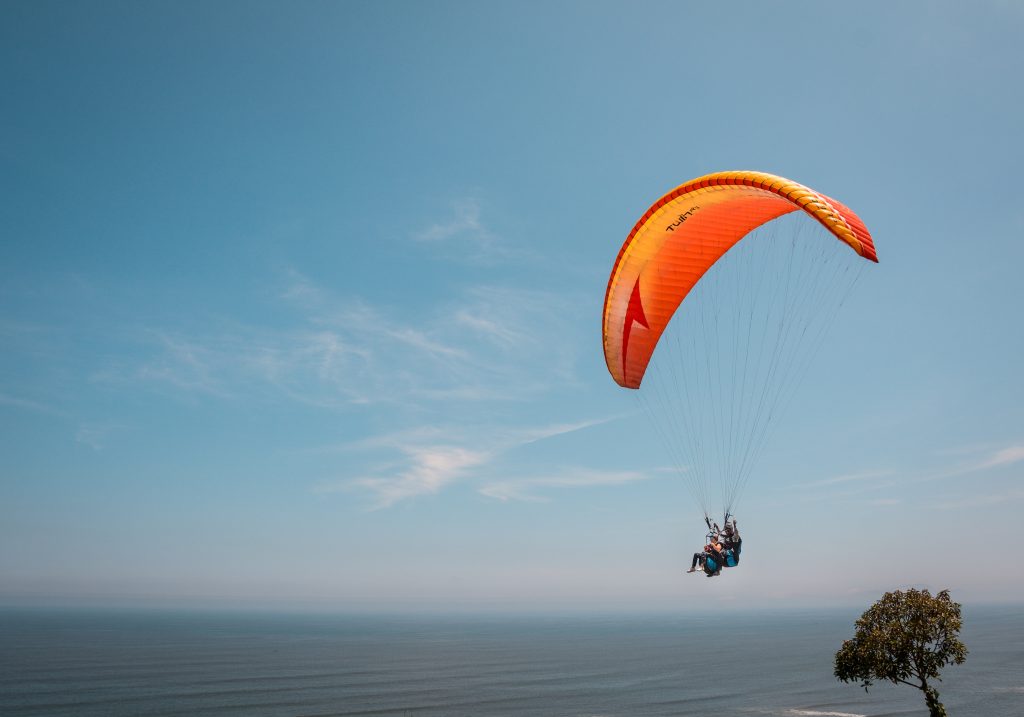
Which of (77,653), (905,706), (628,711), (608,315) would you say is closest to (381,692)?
(628,711)

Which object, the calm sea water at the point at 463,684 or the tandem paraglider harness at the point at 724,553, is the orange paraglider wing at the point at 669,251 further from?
the calm sea water at the point at 463,684

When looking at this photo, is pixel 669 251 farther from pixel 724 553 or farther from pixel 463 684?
pixel 463 684

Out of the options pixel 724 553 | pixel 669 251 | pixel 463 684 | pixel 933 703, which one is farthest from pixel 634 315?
pixel 463 684

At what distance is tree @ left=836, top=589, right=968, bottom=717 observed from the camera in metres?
15.6

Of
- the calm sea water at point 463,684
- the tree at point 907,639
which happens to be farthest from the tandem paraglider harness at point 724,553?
the calm sea water at point 463,684

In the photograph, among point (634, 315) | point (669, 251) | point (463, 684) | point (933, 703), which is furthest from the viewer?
point (463, 684)

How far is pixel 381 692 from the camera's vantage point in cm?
5678

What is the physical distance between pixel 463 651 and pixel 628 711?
6786cm

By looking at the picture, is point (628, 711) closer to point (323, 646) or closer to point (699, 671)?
point (699, 671)

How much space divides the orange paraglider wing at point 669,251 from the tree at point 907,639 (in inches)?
346

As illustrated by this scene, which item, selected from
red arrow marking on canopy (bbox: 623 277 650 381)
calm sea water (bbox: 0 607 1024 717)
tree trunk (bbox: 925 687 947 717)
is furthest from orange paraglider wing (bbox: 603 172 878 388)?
calm sea water (bbox: 0 607 1024 717)

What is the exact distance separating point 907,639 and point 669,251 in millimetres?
11308

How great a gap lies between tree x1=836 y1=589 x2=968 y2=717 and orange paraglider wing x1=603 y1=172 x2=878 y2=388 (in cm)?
880

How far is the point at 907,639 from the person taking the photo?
15695 mm
